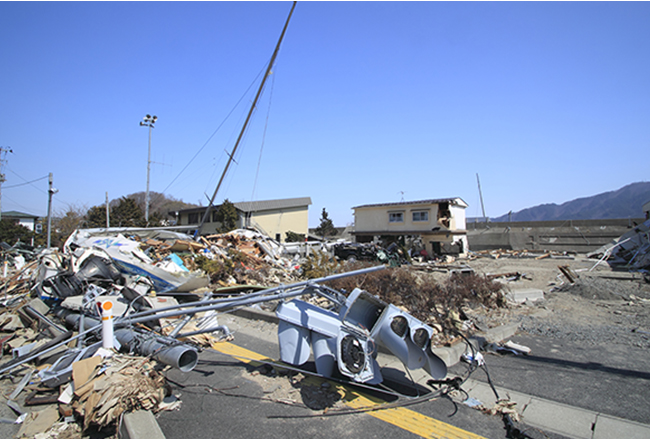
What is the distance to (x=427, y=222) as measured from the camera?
27125 millimetres

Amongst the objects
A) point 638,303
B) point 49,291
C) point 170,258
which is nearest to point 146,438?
point 49,291

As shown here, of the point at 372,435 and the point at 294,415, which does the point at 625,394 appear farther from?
the point at 294,415

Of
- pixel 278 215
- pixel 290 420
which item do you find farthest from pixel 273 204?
pixel 290 420

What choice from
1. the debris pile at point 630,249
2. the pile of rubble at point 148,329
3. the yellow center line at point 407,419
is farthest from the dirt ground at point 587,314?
the debris pile at point 630,249

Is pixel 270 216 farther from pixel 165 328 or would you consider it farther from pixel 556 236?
pixel 165 328

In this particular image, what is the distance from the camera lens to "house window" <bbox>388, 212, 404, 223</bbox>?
28820 mm

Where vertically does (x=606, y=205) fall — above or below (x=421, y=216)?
above

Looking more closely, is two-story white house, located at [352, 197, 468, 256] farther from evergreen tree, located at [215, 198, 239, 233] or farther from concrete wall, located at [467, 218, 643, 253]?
evergreen tree, located at [215, 198, 239, 233]

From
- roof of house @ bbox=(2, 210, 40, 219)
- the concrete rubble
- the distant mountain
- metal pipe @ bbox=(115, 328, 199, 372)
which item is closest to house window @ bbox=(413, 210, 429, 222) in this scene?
the concrete rubble

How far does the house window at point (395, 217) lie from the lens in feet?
94.6

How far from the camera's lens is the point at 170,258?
12.2 metres

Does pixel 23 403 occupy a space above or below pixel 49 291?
below

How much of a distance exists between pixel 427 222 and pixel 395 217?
3008 mm

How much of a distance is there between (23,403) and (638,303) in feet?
41.2
